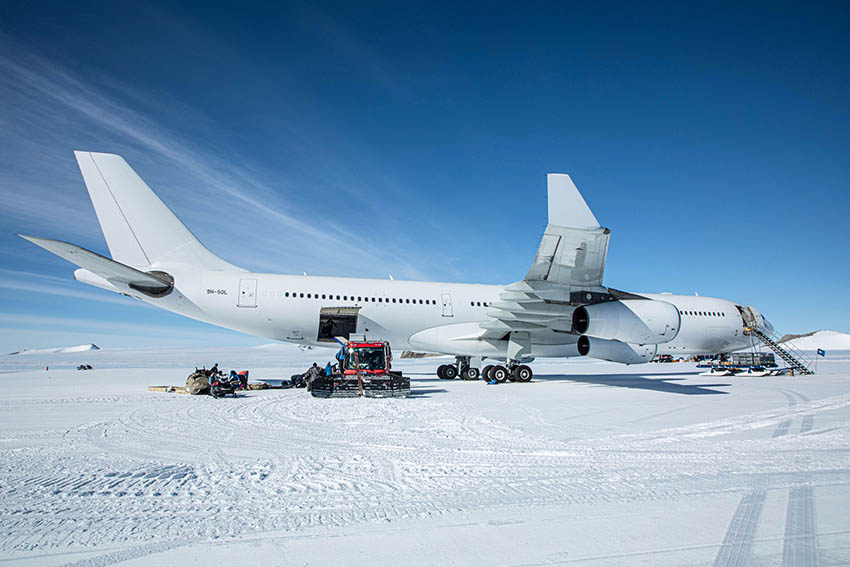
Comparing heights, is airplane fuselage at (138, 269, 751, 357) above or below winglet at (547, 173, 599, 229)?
below

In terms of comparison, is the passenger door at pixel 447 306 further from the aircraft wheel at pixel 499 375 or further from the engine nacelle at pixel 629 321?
the engine nacelle at pixel 629 321

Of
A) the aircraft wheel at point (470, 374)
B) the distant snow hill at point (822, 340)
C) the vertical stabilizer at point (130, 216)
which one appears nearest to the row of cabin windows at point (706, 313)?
the aircraft wheel at point (470, 374)

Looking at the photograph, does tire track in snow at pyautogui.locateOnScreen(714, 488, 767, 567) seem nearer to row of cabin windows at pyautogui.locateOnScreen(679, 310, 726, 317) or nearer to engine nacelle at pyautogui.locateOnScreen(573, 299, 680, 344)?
engine nacelle at pyautogui.locateOnScreen(573, 299, 680, 344)

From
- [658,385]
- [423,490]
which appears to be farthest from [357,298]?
[423,490]

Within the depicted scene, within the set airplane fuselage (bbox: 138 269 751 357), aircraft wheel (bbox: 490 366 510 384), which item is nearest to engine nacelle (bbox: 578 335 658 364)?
airplane fuselage (bbox: 138 269 751 357)

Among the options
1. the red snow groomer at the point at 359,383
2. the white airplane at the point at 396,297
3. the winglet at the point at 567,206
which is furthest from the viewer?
the white airplane at the point at 396,297

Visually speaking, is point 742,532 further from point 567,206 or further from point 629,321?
point 629,321

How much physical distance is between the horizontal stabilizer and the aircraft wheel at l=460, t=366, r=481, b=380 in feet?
34.5

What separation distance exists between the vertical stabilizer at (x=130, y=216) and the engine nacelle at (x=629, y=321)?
12177 mm

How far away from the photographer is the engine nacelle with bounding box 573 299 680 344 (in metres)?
12.7

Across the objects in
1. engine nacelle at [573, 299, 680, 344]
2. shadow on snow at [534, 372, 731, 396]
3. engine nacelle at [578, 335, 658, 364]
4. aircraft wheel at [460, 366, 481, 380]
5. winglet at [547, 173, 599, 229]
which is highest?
winglet at [547, 173, 599, 229]

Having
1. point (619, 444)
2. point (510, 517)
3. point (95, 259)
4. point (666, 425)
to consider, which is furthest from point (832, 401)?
point (95, 259)

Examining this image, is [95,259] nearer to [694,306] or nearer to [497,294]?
[497,294]

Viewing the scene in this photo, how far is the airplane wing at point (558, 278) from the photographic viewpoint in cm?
998
